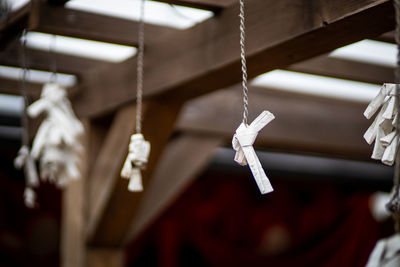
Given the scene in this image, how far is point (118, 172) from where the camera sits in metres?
2.62

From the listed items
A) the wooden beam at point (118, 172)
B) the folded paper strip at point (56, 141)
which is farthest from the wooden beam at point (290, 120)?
the folded paper strip at point (56, 141)

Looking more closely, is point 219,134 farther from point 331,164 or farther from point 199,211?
point 331,164

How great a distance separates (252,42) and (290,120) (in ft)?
5.14

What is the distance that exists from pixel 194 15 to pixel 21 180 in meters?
1.73

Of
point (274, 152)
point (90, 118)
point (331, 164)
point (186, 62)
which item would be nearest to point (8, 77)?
point (90, 118)

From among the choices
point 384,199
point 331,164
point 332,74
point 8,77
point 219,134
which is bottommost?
point 384,199

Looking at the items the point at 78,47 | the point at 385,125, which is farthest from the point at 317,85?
the point at 385,125

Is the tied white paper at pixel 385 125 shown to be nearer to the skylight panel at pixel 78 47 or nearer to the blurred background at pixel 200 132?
the blurred background at pixel 200 132

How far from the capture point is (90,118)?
291 centimetres

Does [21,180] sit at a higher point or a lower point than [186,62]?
lower

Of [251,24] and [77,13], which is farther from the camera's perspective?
[77,13]

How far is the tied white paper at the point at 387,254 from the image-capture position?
51.5 inches

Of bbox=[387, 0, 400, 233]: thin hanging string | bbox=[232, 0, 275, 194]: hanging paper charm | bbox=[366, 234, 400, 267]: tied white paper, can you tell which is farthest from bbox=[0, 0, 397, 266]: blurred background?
bbox=[366, 234, 400, 267]: tied white paper

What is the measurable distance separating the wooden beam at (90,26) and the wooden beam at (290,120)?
76 centimetres
